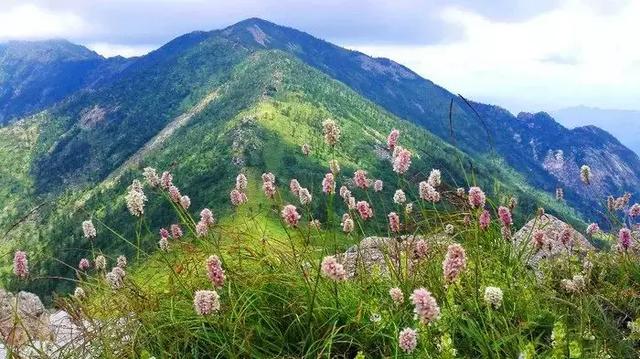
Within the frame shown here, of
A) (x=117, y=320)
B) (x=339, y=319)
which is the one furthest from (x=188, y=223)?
(x=339, y=319)

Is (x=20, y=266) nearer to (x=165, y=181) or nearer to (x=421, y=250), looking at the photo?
(x=165, y=181)

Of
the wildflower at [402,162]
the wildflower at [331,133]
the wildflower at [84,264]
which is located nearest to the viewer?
the wildflower at [402,162]

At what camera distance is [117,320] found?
22.1 ft

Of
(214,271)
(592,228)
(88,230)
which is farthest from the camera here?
(592,228)

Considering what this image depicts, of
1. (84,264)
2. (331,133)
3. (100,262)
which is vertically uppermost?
(331,133)

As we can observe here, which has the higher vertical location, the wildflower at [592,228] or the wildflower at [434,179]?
the wildflower at [434,179]

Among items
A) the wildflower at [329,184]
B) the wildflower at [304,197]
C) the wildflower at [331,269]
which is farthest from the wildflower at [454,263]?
the wildflower at [304,197]

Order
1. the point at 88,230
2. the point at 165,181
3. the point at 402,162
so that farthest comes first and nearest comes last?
the point at 165,181 < the point at 88,230 < the point at 402,162

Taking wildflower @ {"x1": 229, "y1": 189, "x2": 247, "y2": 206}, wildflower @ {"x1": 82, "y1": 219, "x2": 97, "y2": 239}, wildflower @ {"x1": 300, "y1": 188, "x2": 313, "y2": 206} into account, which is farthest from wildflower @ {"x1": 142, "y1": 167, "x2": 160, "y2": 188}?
wildflower @ {"x1": 300, "y1": 188, "x2": 313, "y2": 206}

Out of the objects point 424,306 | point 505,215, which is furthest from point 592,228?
point 424,306

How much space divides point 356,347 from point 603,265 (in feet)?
13.5

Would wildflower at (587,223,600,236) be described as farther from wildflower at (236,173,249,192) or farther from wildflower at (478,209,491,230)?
wildflower at (236,173,249,192)

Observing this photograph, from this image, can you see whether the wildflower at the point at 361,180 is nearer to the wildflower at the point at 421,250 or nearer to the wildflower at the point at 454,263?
the wildflower at the point at 421,250

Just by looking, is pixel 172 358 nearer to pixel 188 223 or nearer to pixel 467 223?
pixel 188 223
